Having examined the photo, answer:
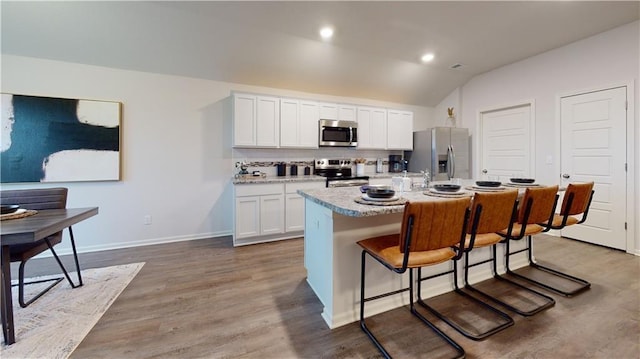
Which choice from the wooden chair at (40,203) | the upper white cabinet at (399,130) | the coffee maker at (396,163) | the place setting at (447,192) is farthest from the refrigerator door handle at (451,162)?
the wooden chair at (40,203)

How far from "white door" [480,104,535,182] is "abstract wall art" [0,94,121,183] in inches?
235

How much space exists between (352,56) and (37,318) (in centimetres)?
439

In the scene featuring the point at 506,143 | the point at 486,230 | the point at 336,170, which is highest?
the point at 506,143

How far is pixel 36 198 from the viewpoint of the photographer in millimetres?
2336

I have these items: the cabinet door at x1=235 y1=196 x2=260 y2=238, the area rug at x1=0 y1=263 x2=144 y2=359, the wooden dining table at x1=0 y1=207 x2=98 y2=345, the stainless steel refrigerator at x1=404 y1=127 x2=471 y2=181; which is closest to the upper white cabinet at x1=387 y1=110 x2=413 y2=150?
the stainless steel refrigerator at x1=404 y1=127 x2=471 y2=181

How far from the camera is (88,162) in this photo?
334 centimetres

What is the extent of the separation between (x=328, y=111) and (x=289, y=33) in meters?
1.39

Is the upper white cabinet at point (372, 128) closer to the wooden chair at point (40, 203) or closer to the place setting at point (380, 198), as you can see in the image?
the place setting at point (380, 198)

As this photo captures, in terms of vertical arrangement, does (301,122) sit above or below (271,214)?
above

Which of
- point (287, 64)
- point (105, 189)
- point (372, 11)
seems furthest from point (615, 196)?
point (105, 189)

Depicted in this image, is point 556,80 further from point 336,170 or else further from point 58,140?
point 58,140

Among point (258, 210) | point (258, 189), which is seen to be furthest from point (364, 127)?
point (258, 210)

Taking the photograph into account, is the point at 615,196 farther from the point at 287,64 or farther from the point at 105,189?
the point at 105,189

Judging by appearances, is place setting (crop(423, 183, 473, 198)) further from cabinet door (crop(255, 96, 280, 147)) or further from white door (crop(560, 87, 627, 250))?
white door (crop(560, 87, 627, 250))
